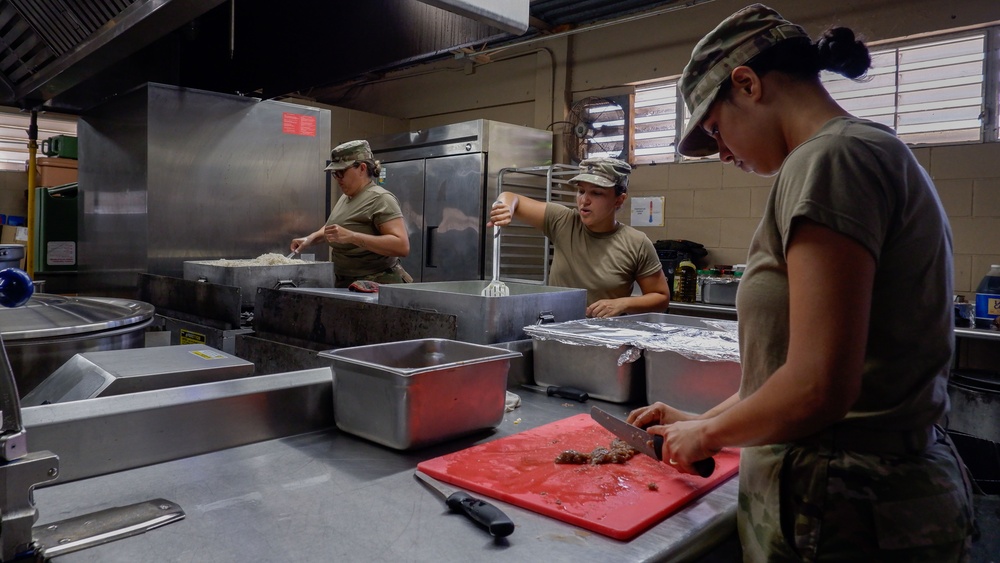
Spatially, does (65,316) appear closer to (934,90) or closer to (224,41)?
(224,41)

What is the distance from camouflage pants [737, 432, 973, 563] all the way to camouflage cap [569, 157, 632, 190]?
1.90 meters

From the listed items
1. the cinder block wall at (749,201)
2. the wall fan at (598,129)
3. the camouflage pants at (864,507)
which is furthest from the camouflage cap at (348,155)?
the camouflage pants at (864,507)

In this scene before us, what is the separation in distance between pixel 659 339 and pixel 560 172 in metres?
Answer: 3.57

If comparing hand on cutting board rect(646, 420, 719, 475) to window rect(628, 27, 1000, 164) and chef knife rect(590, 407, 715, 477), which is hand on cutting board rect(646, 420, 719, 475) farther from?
window rect(628, 27, 1000, 164)

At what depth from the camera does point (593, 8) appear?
485cm

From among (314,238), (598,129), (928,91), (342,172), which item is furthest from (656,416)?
(598,129)

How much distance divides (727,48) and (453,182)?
415cm

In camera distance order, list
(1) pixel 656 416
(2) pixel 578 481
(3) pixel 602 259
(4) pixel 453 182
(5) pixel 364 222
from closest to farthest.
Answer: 1. (2) pixel 578 481
2. (1) pixel 656 416
3. (3) pixel 602 259
4. (5) pixel 364 222
5. (4) pixel 453 182

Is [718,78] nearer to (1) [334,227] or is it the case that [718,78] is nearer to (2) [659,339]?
(2) [659,339]

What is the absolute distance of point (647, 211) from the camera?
15.8 ft

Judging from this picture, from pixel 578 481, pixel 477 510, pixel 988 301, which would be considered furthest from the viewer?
pixel 988 301

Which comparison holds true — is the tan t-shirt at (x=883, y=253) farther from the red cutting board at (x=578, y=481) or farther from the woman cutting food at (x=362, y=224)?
the woman cutting food at (x=362, y=224)

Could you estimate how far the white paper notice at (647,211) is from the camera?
4.76m

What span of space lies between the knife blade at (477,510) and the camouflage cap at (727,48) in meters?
0.68
